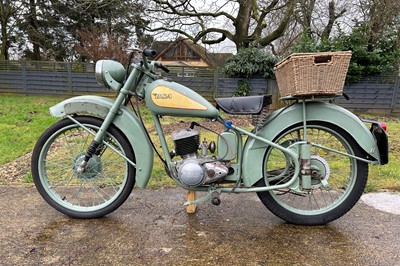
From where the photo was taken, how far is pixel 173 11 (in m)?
11.1

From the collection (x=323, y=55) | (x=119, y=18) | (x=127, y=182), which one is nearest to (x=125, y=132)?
(x=127, y=182)

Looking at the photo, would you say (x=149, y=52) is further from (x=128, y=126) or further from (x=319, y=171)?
(x=319, y=171)

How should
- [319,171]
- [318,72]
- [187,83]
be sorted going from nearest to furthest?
[318,72], [319,171], [187,83]

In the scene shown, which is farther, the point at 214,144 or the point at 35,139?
the point at 35,139

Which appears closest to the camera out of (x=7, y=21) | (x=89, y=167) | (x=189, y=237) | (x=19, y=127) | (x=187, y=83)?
(x=189, y=237)

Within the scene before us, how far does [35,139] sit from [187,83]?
6.30 m

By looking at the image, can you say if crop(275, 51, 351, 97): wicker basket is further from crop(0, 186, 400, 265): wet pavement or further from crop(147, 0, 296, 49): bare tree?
crop(147, 0, 296, 49): bare tree

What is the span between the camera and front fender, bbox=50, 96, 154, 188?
2184mm

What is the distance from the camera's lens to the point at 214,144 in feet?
7.22

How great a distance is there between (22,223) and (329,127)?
2288 millimetres

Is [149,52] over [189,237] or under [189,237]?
over

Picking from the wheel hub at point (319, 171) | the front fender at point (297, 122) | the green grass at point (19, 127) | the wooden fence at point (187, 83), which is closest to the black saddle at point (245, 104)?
the front fender at point (297, 122)

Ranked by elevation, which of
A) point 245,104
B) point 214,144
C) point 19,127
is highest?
point 245,104

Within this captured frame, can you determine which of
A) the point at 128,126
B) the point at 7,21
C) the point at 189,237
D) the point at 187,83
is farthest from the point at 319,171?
the point at 7,21
